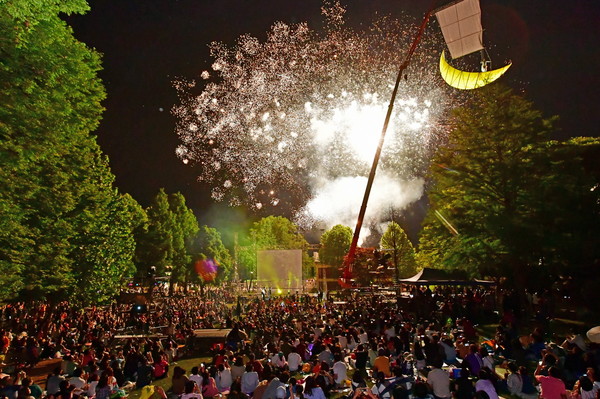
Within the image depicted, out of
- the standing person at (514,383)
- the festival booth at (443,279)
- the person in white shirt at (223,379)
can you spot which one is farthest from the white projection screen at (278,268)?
the standing person at (514,383)

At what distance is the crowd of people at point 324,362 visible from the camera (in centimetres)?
975

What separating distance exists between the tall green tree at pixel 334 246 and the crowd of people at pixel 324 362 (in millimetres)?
66397

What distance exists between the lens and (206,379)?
37.0ft

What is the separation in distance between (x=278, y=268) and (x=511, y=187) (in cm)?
3617

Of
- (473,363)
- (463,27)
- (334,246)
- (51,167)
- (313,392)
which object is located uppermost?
(463,27)

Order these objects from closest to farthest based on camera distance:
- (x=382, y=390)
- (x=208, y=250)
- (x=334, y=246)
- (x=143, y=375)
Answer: (x=382, y=390)
(x=143, y=375)
(x=208, y=250)
(x=334, y=246)

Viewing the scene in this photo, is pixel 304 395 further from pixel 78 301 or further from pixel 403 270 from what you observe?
pixel 403 270

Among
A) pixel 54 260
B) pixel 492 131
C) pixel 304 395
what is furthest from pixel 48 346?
pixel 492 131

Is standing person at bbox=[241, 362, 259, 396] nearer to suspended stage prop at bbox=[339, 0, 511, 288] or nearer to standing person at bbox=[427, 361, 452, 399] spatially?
standing person at bbox=[427, 361, 452, 399]

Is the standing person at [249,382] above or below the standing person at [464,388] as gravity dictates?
below

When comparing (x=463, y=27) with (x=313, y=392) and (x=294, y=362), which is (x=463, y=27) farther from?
(x=313, y=392)

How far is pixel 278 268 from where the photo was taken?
181 ft

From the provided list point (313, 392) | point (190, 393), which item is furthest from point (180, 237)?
point (313, 392)

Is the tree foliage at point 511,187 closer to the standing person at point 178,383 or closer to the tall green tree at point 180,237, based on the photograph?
the standing person at point 178,383
